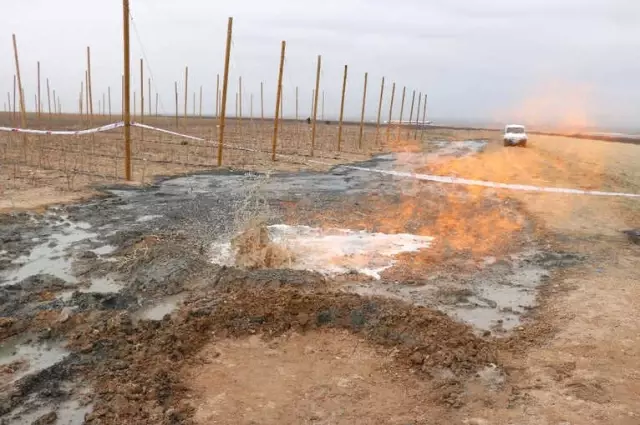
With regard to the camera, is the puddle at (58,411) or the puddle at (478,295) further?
the puddle at (478,295)

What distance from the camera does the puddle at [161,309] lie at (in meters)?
6.22

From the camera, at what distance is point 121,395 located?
4.41 metres

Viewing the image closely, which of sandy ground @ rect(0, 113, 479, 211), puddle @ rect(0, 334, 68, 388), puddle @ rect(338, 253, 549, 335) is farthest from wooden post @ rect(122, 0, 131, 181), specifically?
puddle @ rect(0, 334, 68, 388)

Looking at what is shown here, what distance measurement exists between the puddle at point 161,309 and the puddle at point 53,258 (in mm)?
1650

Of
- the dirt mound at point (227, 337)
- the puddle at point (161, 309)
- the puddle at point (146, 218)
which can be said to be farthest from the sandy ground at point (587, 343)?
the puddle at point (146, 218)

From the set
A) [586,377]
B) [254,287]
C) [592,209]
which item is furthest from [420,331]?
[592,209]

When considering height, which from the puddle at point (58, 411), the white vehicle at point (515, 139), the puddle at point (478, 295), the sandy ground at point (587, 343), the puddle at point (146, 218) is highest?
the white vehicle at point (515, 139)

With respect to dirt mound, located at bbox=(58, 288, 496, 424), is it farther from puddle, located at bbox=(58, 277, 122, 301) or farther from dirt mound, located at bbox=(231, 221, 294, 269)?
dirt mound, located at bbox=(231, 221, 294, 269)

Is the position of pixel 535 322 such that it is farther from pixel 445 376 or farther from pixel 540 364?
pixel 445 376

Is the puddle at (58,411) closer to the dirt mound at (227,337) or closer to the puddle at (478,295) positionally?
the dirt mound at (227,337)

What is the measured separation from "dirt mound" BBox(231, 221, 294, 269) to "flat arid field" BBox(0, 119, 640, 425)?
27mm

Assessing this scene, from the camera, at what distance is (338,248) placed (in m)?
9.32

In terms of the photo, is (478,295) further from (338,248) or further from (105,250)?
(105,250)

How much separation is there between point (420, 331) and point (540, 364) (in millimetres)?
1250
